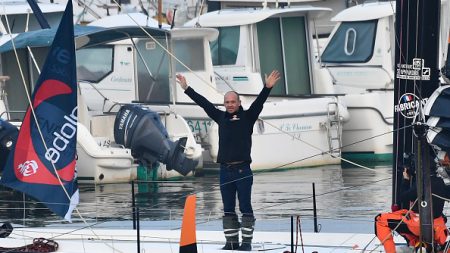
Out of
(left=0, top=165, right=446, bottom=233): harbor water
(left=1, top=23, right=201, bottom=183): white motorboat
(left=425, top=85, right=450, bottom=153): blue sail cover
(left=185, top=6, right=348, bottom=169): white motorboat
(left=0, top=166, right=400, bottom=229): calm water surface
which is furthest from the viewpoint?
(left=185, top=6, right=348, bottom=169): white motorboat

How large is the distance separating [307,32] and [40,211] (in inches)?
446

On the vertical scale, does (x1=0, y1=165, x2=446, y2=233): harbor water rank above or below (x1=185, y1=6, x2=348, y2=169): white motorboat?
below

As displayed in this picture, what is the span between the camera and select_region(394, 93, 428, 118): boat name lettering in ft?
37.9

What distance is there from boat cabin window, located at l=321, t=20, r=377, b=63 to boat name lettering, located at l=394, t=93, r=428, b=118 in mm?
18273

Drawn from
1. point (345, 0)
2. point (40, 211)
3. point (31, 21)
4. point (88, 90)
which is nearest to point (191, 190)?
point (40, 211)

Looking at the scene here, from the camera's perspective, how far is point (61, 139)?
12531 millimetres

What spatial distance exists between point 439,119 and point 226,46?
17230mm

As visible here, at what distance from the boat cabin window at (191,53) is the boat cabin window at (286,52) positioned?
1.48 metres

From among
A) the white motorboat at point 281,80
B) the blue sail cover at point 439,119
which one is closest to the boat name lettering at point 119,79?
the white motorboat at point 281,80

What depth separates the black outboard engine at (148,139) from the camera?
75.4 ft

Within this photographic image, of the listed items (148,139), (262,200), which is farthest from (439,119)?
(148,139)

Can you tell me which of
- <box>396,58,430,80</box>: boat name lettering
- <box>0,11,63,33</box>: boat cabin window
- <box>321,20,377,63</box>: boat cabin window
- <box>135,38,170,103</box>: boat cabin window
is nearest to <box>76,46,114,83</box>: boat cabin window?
<box>135,38,170,103</box>: boat cabin window

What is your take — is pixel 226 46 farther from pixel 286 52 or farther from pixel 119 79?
pixel 119 79

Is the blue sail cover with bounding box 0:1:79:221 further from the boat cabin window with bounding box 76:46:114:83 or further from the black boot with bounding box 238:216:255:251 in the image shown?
the boat cabin window with bounding box 76:46:114:83
